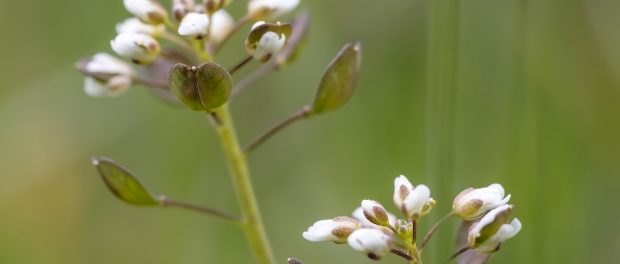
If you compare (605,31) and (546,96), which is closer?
(546,96)

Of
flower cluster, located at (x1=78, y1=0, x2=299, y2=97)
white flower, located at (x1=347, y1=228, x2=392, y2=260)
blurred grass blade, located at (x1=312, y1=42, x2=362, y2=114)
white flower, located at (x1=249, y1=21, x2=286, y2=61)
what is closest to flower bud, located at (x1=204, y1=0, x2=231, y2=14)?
flower cluster, located at (x1=78, y1=0, x2=299, y2=97)

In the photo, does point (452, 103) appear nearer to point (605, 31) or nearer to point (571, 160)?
point (571, 160)

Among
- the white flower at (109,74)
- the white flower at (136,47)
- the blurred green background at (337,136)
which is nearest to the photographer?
the white flower at (136,47)

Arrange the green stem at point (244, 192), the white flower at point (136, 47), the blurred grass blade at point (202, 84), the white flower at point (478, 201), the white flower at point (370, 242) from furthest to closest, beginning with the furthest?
the green stem at point (244, 192) → the white flower at point (136, 47) → the blurred grass blade at point (202, 84) → the white flower at point (478, 201) → the white flower at point (370, 242)

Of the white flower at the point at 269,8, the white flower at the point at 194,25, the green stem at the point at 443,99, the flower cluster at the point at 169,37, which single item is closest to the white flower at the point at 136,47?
the flower cluster at the point at 169,37

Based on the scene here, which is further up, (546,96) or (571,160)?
(546,96)

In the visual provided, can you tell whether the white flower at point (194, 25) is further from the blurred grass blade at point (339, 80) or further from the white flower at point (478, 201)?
the white flower at point (478, 201)

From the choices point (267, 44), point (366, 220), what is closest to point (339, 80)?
point (267, 44)

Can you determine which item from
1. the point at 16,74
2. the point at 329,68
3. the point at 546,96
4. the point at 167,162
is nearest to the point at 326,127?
the point at 167,162
